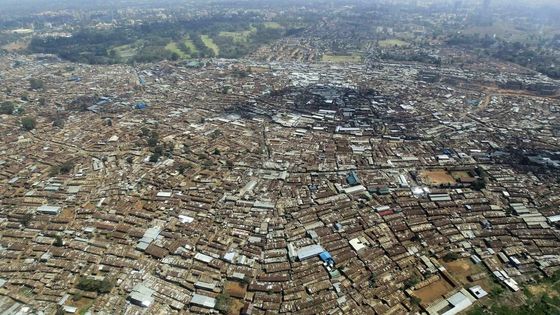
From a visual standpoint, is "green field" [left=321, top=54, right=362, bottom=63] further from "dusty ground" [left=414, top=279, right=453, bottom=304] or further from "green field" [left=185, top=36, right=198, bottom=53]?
"dusty ground" [left=414, top=279, right=453, bottom=304]

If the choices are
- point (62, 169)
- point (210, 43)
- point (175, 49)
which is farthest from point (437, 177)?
point (210, 43)

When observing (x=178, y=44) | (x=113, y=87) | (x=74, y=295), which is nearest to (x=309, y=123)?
(x=74, y=295)

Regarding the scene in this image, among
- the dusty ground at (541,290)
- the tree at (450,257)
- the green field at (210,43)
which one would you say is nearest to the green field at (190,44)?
the green field at (210,43)

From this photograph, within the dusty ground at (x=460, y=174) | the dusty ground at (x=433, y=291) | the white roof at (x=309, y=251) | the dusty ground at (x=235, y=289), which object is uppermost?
the white roof at (x=309, y=251)

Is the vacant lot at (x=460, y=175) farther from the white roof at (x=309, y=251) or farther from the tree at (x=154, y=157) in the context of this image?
the tree at (x=154, y=157)

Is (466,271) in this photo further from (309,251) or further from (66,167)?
(66,167)

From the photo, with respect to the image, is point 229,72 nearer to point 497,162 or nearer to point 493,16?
point 497,162

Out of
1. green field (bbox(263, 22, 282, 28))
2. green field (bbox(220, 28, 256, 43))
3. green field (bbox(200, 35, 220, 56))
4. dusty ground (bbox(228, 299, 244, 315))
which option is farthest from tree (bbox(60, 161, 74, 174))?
green field (bbox(263, 22, 282, 28))
